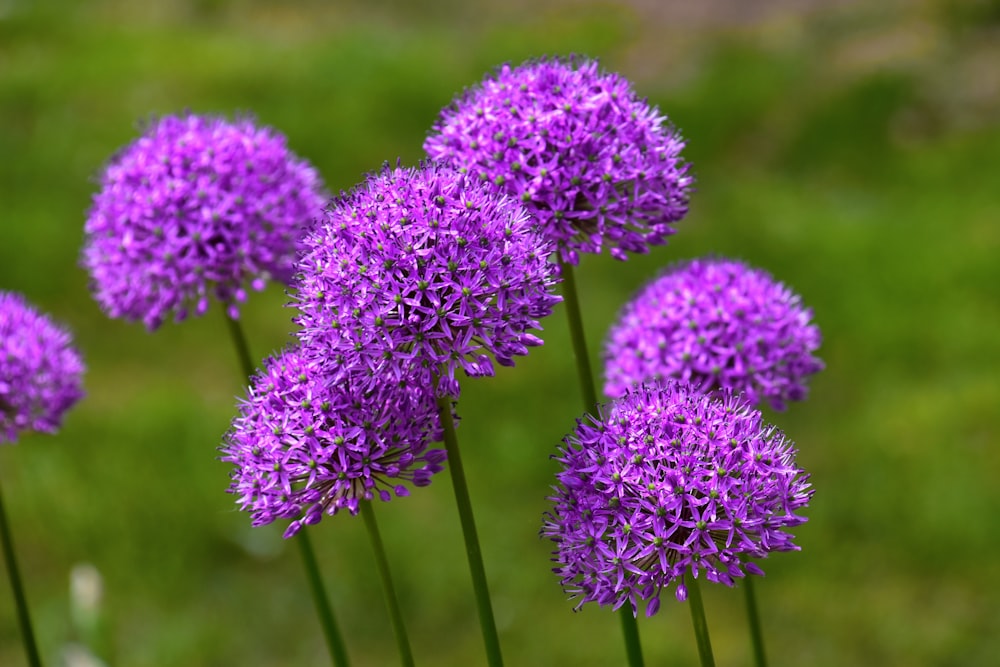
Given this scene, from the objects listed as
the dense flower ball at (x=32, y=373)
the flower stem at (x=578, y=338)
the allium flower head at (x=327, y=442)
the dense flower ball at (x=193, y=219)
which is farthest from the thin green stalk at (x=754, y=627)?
the dense flower ball at (x=32, y=373)

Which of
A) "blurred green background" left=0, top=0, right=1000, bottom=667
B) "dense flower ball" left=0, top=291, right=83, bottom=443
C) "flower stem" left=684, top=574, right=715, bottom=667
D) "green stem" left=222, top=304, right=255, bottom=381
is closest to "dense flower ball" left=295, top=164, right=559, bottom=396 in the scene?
"flower stem" left=684, top=574, right=715, bottom=667

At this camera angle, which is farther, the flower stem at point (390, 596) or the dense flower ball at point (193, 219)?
the dense flower ball at point (193, 219)

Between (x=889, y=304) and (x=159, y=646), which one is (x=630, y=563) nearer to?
(x=159, y=646)

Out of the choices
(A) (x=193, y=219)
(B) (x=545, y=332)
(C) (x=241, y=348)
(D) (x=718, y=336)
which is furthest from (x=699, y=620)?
(B) (x=545, y=332)

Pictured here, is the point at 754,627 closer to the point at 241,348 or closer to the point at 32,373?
the point at 241,348

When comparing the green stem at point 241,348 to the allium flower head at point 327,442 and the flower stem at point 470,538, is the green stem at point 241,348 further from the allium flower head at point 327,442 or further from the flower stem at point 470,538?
the flower stem at point 470,538

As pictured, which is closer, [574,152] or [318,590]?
[574,152]

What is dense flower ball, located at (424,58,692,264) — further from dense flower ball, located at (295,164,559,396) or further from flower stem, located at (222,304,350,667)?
flower stem, located at (222,304,350,667)
